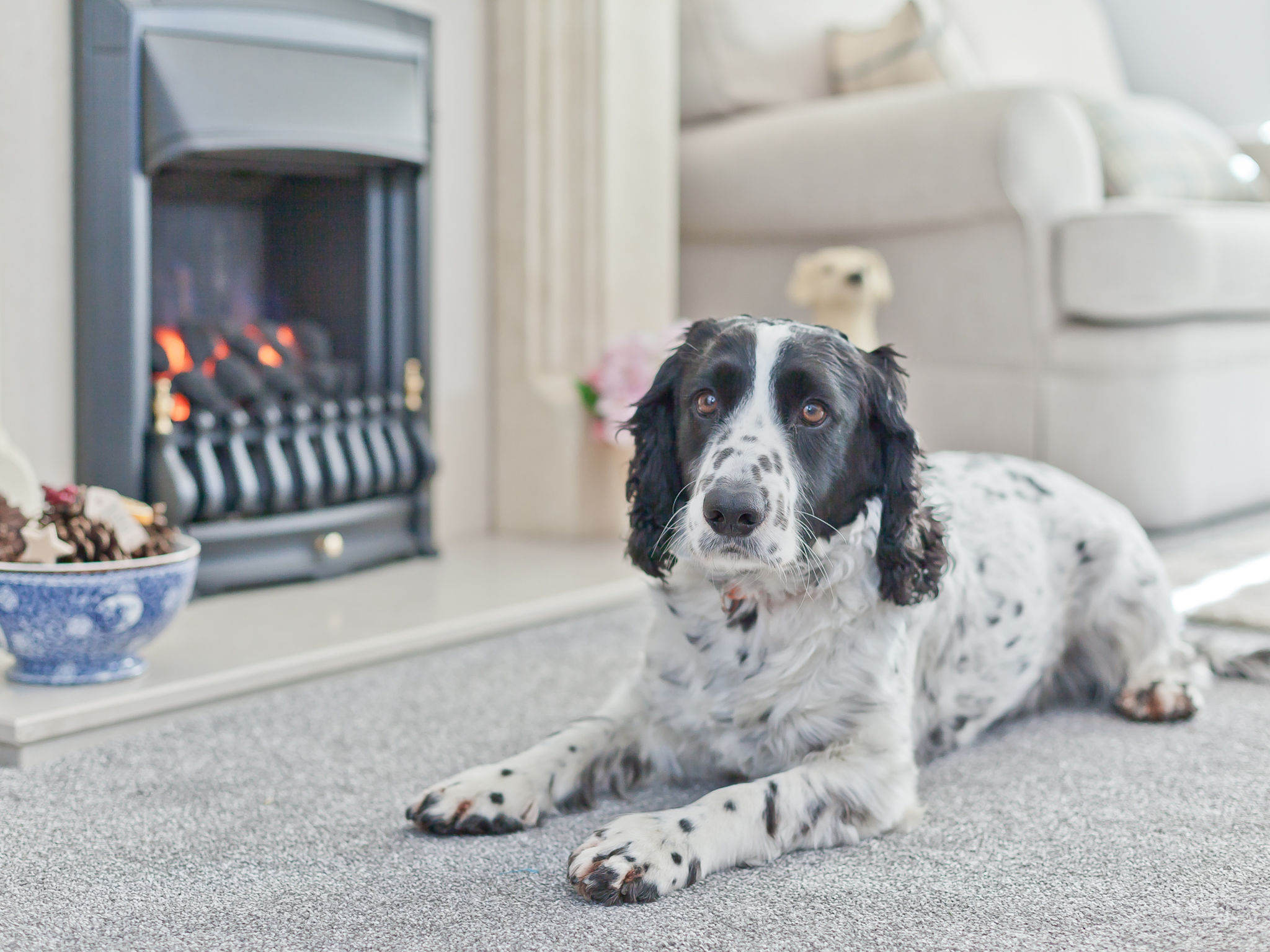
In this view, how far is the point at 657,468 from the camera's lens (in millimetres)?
1654

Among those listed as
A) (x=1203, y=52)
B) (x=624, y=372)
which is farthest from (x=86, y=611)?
(x=1203, y=52)

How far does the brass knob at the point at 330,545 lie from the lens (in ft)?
9.20

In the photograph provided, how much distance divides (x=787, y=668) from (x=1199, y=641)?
1.11m

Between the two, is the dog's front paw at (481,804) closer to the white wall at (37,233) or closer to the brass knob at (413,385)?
the white wall at (37,233)

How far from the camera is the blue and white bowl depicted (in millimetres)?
1835

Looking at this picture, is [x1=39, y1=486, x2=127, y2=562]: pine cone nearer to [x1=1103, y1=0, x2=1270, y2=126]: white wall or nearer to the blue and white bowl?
the blue and white bowl

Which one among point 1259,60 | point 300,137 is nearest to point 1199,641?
point 300,137

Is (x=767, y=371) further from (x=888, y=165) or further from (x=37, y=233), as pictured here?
(x=888, y=165)

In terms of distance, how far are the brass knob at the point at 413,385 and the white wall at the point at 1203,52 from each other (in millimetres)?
3918

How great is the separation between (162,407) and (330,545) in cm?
47

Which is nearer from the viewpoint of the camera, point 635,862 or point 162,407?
point 635,862

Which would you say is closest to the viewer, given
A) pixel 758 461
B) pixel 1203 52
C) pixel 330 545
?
pixel 758 461

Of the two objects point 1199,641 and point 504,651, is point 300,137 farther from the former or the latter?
point 1199,641

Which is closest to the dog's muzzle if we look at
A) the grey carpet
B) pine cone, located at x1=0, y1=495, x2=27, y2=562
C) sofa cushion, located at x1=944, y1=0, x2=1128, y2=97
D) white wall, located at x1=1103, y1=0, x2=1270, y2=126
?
the grey carpet
